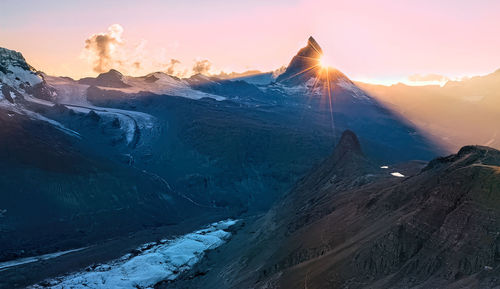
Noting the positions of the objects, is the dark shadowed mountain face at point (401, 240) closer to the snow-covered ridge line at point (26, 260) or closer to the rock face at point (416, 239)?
the rock face at point (416, 239)

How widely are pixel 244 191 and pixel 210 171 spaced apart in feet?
72.3

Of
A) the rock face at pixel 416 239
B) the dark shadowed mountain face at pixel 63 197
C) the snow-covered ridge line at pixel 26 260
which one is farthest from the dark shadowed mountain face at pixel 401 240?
the dark shadowed mountain face at pixel 63 197

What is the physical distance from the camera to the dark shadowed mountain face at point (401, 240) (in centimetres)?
3122

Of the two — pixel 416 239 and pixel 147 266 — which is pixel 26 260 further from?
pixel 416 239

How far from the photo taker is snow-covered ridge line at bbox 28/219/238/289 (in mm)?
72062

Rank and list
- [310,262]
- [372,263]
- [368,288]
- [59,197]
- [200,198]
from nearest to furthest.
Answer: [368,288] < [372,263] < [310,262] < [59,197] < [200,198]

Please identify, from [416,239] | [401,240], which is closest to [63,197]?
[401,240]

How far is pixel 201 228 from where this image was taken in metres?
120

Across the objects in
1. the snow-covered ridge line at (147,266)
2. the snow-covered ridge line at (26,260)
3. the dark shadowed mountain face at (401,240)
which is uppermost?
the dark shadowed mountain face at (401,240)

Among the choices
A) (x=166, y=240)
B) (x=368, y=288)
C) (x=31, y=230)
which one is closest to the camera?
(x=368, y=288)

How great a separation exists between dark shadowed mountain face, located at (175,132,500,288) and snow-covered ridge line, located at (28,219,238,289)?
529 inches

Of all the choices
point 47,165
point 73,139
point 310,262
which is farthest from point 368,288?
point 73,139

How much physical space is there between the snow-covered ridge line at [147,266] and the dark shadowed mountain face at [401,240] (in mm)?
13435

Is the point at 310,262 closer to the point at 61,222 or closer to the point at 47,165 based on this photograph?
the point at 61,222
